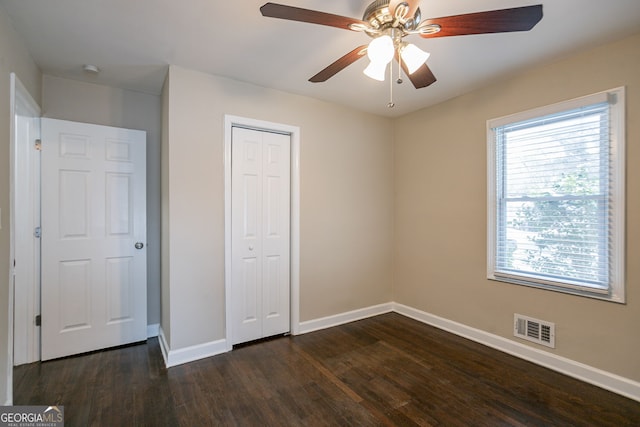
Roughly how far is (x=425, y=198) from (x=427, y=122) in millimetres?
888

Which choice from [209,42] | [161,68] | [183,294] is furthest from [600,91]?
[183,294]

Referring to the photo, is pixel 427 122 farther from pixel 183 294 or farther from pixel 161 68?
pixel 183 294

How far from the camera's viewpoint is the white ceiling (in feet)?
6.03

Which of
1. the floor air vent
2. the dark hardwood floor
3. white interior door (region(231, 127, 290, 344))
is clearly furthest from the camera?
white interior door (region(231, 127, 290, 344))

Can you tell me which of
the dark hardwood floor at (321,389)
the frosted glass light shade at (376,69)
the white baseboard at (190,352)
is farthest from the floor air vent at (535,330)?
the white baseboard at (190,352)

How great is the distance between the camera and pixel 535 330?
2.60 meters

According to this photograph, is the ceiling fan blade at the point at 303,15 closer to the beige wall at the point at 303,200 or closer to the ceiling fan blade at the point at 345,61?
the ceiling fan blade at the point at 345,61

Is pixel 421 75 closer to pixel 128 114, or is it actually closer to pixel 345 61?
pixel 345 61

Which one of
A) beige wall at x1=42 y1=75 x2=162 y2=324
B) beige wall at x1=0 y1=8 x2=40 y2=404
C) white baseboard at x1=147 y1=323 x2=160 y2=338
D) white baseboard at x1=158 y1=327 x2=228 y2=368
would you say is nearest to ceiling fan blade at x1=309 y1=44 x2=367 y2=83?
beige wall at x1=0 y1=8 x2=40 y2=404

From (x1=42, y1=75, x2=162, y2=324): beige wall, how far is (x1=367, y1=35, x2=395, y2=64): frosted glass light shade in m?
2.51

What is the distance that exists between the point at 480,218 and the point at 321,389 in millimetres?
2184

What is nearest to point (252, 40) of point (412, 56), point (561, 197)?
point (412, 56)

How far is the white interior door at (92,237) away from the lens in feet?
8.69

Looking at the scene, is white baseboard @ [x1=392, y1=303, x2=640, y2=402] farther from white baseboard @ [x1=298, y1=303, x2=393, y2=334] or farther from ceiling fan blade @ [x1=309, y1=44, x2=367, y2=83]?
ceiling fan blade @ [x1=309, y1=44, x2=367, y2=83]
